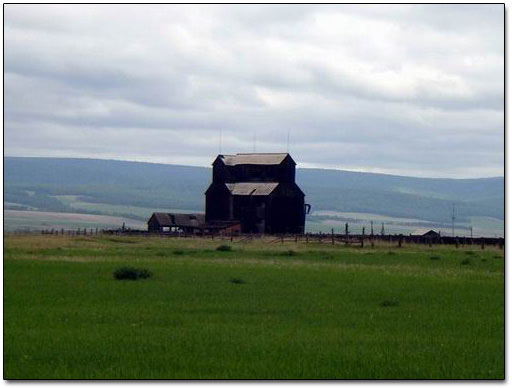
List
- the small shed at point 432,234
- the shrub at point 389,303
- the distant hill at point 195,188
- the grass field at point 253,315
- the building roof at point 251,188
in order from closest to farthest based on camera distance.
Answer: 1. the grass field at point 253,315
2. the distant hill at point 195,188
3. the shrub at point 389,303
4. the small shed at point 432,234
5. the building roof at point 251,188

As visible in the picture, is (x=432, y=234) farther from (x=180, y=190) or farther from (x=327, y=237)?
(x=180, y=190)

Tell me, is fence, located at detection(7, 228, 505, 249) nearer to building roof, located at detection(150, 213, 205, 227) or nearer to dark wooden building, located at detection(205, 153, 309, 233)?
building roof, located at detection(150, 213, 205, 227)

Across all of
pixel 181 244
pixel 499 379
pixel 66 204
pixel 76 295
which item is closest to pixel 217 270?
pixel 76 295

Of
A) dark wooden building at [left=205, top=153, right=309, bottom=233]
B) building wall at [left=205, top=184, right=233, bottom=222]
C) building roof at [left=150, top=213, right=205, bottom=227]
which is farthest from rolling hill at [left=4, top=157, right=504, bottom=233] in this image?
dark wooden building at [left=205, top=153, right=309, bottom=233]

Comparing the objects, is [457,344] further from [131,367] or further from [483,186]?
[131,367]

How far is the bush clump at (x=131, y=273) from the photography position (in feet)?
60.0

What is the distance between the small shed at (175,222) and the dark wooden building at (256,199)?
0.38 m

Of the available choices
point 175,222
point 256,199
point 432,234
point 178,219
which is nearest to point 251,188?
point 256,199

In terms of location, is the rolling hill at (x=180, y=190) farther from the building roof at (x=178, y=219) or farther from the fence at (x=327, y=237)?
Result: the fence at (x=327, y=237)

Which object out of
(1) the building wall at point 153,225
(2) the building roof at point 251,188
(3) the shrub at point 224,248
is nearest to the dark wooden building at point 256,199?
(2) the building roof at point 251,188

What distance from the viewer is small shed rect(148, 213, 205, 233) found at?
24562 millimetres

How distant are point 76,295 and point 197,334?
4.25m

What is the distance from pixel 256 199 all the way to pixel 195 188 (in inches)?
240

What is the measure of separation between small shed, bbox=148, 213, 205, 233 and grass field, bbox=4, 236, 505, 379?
1.83 m
